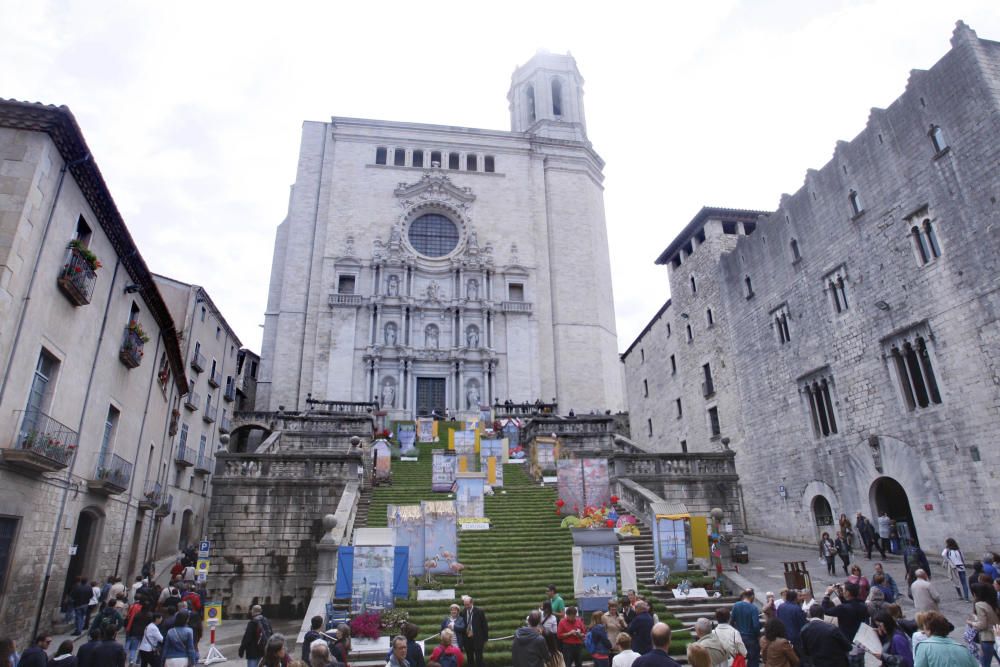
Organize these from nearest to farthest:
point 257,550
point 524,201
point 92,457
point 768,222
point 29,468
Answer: point 29,468 < point 92,457 < point 257,550 < point 768,222 < point 524,201

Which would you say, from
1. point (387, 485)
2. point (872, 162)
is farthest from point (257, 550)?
point (872, 162)

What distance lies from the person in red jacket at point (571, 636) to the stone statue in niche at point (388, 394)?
94.9 feet

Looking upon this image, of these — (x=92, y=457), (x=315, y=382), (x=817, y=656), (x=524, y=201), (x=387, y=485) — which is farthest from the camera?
(x=524, y=201)

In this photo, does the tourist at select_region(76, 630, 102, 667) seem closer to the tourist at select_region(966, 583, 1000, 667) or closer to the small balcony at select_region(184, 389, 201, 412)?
the tourist at select_region(966, 583, 1000, 667)

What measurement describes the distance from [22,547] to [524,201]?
37.8 m

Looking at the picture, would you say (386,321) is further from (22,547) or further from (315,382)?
(22,547)

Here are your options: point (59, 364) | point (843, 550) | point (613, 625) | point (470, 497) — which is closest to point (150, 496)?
point (59, 364)

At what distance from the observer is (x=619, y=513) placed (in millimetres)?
17281

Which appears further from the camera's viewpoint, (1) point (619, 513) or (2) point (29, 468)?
(1) point (619, 513)

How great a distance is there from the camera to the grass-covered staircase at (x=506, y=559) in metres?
11.6

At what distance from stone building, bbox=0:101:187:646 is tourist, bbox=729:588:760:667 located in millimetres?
12488

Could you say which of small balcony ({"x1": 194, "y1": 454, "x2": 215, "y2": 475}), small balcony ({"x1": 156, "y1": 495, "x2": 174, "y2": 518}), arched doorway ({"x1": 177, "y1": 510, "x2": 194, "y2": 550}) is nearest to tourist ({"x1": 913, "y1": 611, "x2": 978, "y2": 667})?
small balcony ({"x1": 156, "y1": 495, "x2": 174, "y2": 518})

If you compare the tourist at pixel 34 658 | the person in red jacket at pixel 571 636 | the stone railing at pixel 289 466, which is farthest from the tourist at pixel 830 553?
the tourist at pixel 34 658

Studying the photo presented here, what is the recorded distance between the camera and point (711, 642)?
6.69 m
